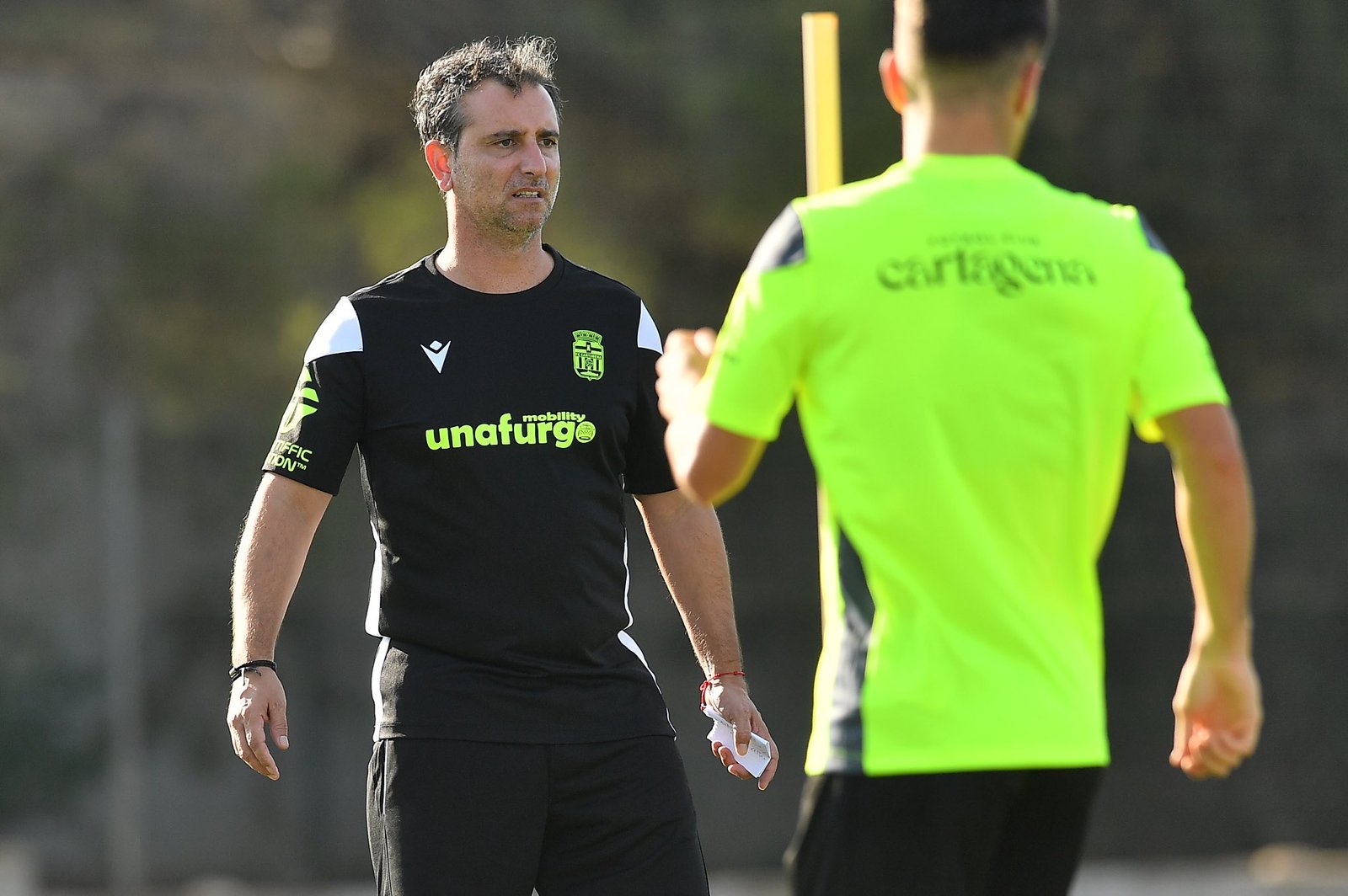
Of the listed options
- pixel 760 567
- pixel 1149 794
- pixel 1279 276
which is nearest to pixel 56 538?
pixel 760 567

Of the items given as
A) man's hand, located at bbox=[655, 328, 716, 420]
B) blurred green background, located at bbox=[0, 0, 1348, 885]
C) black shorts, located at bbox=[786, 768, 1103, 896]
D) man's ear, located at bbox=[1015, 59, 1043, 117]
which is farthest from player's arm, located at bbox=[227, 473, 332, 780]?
blurred green background, located at bbox=[0, 0, 1348, 885]

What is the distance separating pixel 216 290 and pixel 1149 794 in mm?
4815

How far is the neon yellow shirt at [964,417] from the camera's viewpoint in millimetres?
2396

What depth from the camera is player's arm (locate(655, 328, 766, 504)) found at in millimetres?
2490

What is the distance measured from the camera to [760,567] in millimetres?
8594

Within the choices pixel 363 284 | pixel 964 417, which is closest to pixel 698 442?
pixel 964 417

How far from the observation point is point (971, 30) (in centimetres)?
243

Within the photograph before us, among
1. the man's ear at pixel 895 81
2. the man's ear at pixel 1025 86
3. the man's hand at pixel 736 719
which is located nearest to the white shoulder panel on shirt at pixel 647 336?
the man's hand at pixel 736 719

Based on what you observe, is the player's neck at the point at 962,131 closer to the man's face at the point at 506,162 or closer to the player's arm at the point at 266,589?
the man's face at the point at 506,162

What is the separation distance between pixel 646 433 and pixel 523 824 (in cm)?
84

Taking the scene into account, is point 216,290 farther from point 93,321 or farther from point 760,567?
point 760,567

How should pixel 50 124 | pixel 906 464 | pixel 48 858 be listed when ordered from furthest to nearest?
pixel 50 124
pixel 48 858
pixel 906 464

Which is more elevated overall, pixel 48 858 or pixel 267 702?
pixel 267 702

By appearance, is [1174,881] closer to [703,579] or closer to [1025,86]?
[703,579]
